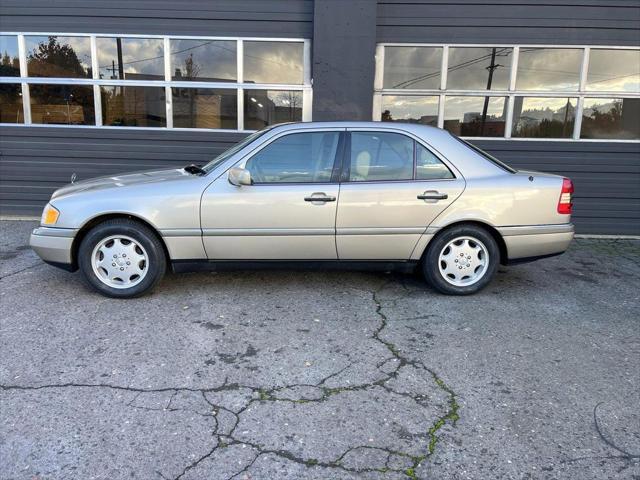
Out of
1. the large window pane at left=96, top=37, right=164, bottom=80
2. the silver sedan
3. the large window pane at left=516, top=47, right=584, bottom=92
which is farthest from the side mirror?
the large window pane at left=516, top=47, right=584, bottom=92

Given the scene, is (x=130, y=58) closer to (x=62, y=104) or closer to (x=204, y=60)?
(x=204, y=60)

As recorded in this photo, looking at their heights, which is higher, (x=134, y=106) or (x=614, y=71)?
(x=614, y=71)

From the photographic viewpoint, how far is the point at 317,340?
364 cm

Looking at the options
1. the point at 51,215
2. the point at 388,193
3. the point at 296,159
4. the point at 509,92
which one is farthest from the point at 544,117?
the point at 51,215

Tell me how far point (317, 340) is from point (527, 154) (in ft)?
17.3

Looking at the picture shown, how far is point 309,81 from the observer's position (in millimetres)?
7348

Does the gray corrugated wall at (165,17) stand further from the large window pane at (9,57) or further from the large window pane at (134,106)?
the large window pane at (134,106)

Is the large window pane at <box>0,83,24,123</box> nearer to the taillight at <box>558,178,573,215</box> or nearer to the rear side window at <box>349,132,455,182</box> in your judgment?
the rear side window at <box>349,132,455,182</box>

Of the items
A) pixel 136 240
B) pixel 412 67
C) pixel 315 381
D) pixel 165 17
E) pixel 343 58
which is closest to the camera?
pixel 315 381

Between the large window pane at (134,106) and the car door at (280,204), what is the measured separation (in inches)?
153

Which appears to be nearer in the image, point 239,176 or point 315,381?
point 315,381

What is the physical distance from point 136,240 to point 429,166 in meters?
2.64

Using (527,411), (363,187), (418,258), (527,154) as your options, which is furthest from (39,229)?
(527,154)

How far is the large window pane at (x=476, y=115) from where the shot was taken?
7.40 metres
